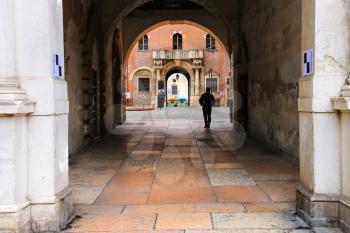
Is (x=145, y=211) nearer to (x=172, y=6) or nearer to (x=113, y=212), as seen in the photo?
(x=113, y=212)

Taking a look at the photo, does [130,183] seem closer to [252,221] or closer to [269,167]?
[252,221]

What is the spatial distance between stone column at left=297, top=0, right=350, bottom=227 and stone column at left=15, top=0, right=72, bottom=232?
2.83m

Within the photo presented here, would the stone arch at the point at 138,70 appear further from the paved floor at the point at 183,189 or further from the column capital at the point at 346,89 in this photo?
the column capital at the point at 346,89

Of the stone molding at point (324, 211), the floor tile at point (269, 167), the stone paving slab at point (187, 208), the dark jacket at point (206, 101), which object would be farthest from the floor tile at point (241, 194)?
the dark jacket at point (206, 101)

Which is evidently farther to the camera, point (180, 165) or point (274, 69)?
point (274, 69)

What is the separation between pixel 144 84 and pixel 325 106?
44.5 meters

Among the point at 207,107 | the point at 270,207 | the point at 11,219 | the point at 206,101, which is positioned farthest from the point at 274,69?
the point at 11,219

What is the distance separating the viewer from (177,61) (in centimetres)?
4784

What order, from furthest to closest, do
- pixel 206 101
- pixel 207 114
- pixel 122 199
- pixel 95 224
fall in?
pixel 206 101
pixel 207 114
pixel 122 199
pixel 95 224

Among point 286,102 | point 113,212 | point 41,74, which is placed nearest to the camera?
point 41,74

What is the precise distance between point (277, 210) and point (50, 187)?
2.81 m

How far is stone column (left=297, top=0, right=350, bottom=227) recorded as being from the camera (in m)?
4.86

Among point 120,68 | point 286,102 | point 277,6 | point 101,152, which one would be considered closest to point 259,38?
point 277,6

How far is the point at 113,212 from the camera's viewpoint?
5.67 m
